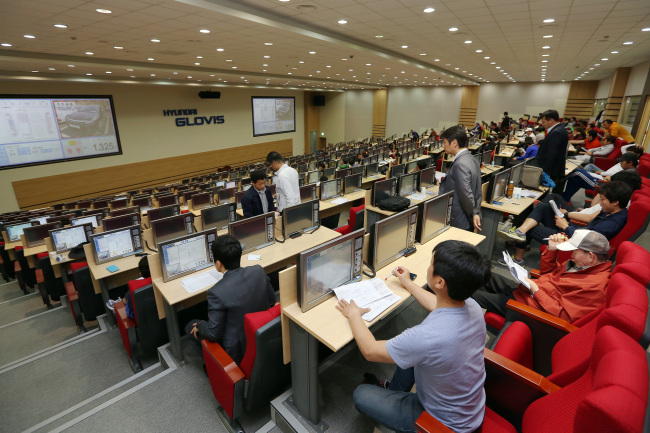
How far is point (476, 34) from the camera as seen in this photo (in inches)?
245

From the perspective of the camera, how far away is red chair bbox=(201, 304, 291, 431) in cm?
202

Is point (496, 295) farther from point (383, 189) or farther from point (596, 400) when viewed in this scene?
point (383, 189)

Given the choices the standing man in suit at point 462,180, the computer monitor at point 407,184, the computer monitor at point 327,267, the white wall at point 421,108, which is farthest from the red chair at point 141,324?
the white wall at point 421,108

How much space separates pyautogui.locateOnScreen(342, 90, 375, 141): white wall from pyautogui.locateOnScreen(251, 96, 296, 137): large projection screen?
14.8ft

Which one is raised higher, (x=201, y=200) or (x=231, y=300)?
(x=231, y=300)

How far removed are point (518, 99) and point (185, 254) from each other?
2057 centimetres

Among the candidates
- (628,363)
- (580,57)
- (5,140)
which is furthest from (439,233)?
(5,140)

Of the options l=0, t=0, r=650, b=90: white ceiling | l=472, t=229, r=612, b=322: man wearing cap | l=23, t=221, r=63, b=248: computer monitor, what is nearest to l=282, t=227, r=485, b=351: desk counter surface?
l=472, t=229, r=612, b=322: man wearing cap

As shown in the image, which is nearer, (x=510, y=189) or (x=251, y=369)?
(x=251, y=369)

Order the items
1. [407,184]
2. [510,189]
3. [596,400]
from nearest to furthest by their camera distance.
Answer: [596,400] < [510,189] < [407,184]

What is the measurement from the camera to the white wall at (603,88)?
46.4 ft

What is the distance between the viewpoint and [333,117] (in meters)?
22.2

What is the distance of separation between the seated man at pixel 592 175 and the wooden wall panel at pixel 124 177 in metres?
14.6

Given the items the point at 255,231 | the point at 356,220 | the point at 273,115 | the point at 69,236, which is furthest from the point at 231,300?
the point at 273,115
